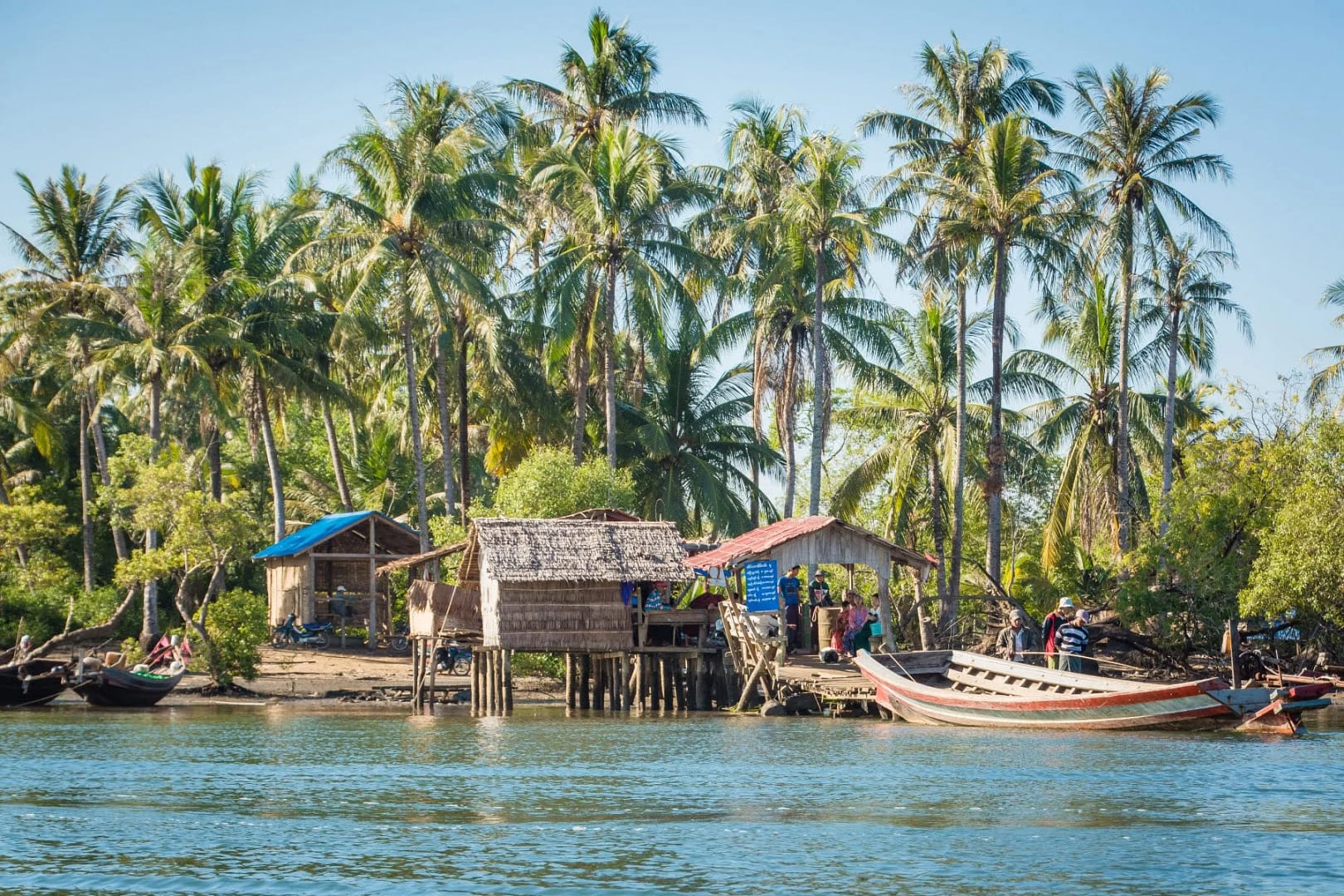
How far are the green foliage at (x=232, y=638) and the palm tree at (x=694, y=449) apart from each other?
12971 mm

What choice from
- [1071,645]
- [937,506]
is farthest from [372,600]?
[1071,645]

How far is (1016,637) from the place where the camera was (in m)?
29.0

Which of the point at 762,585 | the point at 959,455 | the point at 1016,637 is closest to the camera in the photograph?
the point at 1016,637

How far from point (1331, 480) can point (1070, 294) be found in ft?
53.0

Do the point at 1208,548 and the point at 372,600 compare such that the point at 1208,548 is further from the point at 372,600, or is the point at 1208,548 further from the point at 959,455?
the point at 372,600

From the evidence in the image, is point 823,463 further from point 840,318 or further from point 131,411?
point 131,411

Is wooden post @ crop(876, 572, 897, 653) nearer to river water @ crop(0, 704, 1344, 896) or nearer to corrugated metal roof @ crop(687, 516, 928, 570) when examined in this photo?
corrugated metal roof @ crop(687, 516, 928, 570)

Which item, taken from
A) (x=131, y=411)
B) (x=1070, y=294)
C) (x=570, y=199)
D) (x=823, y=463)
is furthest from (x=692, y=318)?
(x=131, y=411)

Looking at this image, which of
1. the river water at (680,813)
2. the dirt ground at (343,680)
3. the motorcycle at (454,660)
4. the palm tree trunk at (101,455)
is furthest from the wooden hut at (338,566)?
the river water at (680,813)

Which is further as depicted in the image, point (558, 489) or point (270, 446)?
point (270, 446)

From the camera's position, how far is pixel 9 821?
16.9 metres

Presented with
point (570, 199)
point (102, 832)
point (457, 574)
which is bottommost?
point (102, 832)

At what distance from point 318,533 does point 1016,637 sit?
2082 cm

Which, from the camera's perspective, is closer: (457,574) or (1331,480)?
(1331,480)
